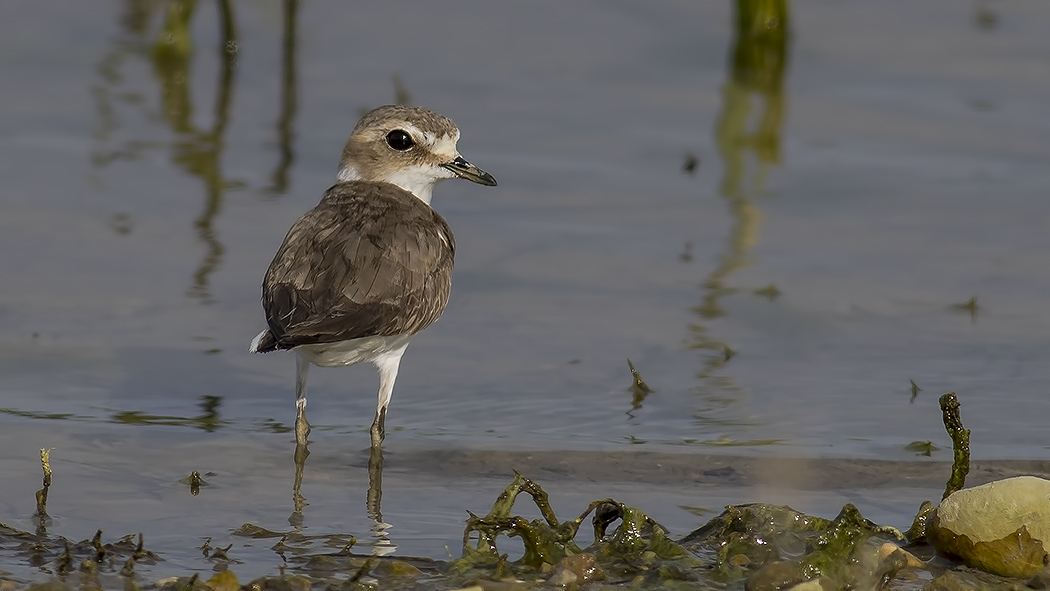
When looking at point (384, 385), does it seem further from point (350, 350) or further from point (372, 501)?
point (372, 501)

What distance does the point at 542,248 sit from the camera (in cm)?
931

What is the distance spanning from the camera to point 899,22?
1398 cm

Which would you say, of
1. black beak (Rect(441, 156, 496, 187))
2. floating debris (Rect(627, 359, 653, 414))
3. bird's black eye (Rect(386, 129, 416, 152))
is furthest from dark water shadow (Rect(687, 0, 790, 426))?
bird's black eye (Rect(386, 129, 416, 152))

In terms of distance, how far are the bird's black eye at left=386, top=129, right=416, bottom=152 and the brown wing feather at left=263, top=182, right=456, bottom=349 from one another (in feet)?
1.38

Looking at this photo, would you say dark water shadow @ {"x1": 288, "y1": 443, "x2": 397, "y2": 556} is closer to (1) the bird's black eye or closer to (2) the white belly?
(2) the white belly

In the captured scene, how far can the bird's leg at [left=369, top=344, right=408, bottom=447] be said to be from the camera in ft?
21.8

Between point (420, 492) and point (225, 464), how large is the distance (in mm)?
814

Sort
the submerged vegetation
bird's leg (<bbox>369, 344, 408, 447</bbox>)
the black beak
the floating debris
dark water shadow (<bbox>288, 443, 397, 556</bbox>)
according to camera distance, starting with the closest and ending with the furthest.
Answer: the submerged vegetation < dark water shadow (<bbox>288, 443, 397, 556</bbox>) < bird's leg (<bbox>369, 344, 408, 447</bbox>) < the floating debris < the black beak

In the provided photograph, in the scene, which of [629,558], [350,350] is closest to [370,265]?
[350,350]

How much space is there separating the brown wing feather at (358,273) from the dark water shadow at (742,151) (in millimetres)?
1365

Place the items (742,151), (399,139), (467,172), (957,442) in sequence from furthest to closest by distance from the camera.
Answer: (742,151) → (467,172) → (399,139) → (957,442)

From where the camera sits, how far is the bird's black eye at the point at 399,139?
759 centimetres

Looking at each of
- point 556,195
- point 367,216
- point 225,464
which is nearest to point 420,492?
point 225,464

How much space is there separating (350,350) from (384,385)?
0.97ft
